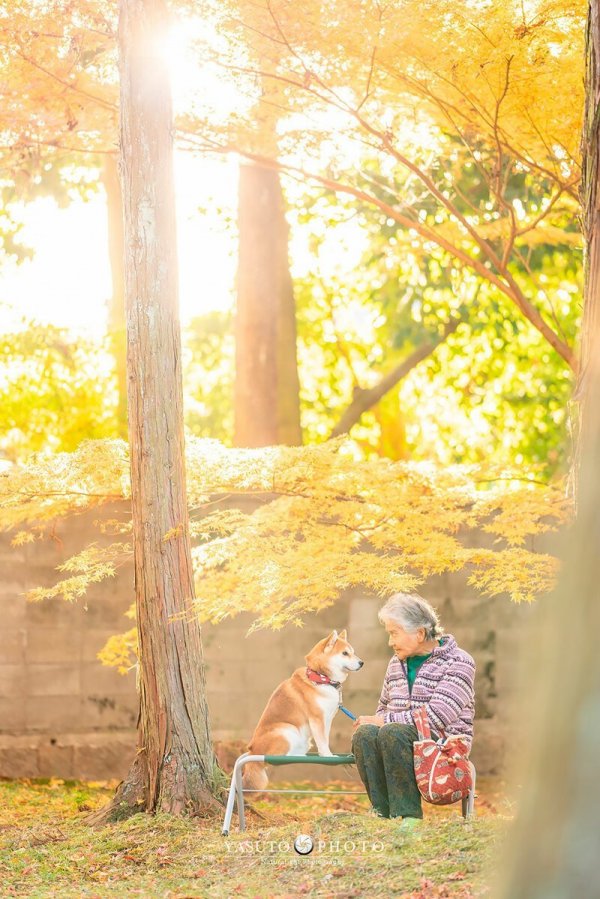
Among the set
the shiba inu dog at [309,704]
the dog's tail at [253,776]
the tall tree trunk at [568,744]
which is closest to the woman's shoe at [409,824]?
the shiba inu dog at [309,704]

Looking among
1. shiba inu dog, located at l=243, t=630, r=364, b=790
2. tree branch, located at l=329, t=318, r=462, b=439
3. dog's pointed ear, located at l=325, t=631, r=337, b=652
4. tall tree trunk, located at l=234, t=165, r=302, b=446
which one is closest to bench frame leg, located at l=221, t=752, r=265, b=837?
shiba inu dog, located at l=243, t=630, r=364, b=790

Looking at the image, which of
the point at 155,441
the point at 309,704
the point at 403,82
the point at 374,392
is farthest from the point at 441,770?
the point at 374,392

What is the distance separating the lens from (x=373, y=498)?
22.3 feet

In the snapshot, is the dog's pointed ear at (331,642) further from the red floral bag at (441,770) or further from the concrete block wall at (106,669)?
the concrete block wall at (106,669)

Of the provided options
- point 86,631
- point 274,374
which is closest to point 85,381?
point 274,374

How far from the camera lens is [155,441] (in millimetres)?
6164

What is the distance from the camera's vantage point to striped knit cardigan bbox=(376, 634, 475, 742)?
494 cm

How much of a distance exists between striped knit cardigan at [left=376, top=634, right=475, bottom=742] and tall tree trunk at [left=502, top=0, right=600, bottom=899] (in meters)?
2.93

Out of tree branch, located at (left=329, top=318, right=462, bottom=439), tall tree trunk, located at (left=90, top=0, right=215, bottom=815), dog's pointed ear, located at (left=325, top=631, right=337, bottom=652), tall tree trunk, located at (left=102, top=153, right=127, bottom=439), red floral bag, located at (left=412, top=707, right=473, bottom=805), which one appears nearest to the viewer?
red floral bag, located at (left=412, top=707, right=473, bottom=805)

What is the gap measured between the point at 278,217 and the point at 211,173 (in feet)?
3.35

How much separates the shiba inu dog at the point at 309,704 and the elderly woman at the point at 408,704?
66 centimetres

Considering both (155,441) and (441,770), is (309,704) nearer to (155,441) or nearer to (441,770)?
(441,770)

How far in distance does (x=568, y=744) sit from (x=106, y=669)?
649 centimetres

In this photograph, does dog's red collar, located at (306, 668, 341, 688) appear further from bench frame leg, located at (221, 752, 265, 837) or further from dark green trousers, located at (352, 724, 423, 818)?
dark green trousers, located at (352, 724, 423, 818)
